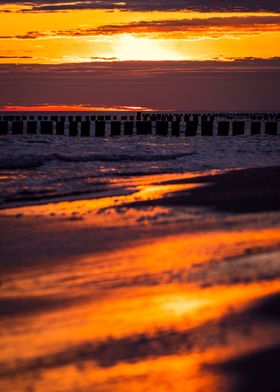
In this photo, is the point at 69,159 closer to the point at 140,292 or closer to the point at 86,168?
the point at 86,168

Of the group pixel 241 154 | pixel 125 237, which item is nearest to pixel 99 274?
pixel 125 237

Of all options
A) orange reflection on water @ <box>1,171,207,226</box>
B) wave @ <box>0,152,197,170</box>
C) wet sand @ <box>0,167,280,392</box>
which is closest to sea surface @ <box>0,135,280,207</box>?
wave @ <box>0,152,197,170</box>

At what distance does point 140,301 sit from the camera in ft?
16.2

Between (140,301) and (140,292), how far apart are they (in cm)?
24

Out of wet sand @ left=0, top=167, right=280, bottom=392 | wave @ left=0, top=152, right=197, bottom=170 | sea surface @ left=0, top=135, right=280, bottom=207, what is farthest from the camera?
wave @ left=0, top=152, right=197, bottom=170

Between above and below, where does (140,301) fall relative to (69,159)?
above

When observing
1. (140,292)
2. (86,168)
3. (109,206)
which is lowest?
(86,168)

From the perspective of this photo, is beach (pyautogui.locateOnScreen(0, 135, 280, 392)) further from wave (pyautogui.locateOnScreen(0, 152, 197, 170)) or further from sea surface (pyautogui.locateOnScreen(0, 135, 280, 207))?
A: wave (pyautogui.locateOnScreen(0, 152, 197, 170))

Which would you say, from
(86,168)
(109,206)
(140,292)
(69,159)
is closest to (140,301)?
(140,292)

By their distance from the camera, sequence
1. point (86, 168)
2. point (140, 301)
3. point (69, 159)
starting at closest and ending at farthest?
point (140, 301) < point (86, 168) < point (69, 159)

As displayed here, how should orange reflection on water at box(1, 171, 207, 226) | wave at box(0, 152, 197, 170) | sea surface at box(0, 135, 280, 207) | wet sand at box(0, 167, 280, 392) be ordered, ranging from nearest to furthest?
wet sand at box(0, 167, 280, 392)
orange reflection on water at box(1, 171, 207, 226)
sea surface at box(0, 135, 280, 207)
wave at box(0, 152, 197, 170)

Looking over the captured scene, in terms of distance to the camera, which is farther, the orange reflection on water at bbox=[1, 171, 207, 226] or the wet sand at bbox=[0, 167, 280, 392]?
the orange reflection on water at bbox=[1, 171, 207, 226]

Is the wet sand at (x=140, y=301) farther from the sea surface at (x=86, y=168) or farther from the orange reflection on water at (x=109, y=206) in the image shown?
the sea surface at (x=86, y=168)

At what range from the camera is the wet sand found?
369cm
